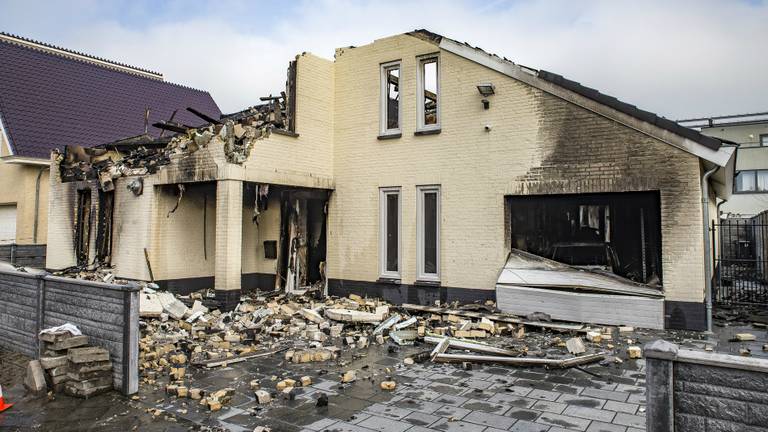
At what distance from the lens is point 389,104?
1219cm

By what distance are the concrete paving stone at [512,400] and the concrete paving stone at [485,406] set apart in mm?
101

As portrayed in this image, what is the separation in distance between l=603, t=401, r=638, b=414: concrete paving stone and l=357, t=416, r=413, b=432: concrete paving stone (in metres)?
2.13

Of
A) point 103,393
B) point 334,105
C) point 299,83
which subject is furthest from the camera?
point 334,105

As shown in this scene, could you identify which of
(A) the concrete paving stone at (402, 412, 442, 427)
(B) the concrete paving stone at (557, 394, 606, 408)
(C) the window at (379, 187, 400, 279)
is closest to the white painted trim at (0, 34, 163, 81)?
(C) the window at (379, 187, 400, 279)

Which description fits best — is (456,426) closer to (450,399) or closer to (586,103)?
(450,399)

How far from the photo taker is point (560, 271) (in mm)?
9523

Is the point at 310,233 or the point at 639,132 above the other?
the point at 639,132

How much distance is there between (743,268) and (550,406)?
16670 mm

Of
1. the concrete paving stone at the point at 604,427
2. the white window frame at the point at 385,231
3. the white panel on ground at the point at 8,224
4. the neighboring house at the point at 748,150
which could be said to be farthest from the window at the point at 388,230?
the neighboring house at the point at 748,150

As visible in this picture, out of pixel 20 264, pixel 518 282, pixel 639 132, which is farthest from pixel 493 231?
pixel 20 264

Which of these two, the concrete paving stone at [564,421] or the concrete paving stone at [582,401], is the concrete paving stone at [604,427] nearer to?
the concrete paving stone at [564,421]

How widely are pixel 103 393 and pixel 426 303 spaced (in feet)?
22.2

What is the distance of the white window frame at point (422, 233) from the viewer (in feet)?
36.3

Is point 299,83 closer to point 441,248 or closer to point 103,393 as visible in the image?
point 441,248
